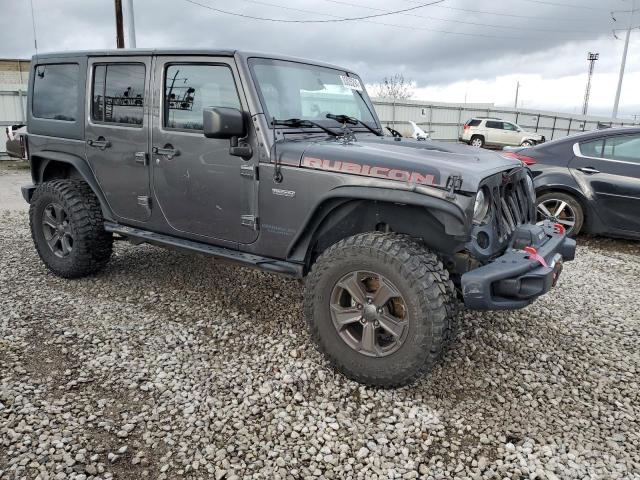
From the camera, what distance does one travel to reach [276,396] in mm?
2838

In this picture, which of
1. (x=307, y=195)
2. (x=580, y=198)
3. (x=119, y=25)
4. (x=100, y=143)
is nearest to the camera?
(x=307, y=195)

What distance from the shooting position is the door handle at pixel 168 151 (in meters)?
3.54

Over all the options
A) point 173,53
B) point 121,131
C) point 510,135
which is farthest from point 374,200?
point 510,135

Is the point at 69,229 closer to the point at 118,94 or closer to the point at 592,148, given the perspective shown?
the point at 118,94

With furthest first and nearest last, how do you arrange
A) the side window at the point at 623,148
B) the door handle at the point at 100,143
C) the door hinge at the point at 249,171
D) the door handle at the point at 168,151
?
the side window at the point at 623,148, the door handle at the point at 100,143, the door handle at the point at 168,151, the door hinge at the point at 249,171

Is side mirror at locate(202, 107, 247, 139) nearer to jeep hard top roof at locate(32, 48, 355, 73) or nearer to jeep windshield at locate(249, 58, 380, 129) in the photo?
jeep windshield at locate(249, 58, 380, 129)

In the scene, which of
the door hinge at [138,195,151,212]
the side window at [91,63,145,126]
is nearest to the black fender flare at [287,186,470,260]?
the door hinge at [138,195,151,212]

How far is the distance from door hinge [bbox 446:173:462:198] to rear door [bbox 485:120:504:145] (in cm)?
2338

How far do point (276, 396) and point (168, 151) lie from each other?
1.90 metres

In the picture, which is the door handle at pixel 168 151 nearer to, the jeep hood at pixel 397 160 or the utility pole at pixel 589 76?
the jeep hood at pixel 397 160

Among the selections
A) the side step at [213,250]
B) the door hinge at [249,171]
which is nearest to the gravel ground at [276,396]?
the side step at [213,250]

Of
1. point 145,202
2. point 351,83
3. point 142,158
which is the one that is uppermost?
point 351,83

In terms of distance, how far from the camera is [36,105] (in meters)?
4.58

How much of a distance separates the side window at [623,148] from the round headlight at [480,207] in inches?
158
